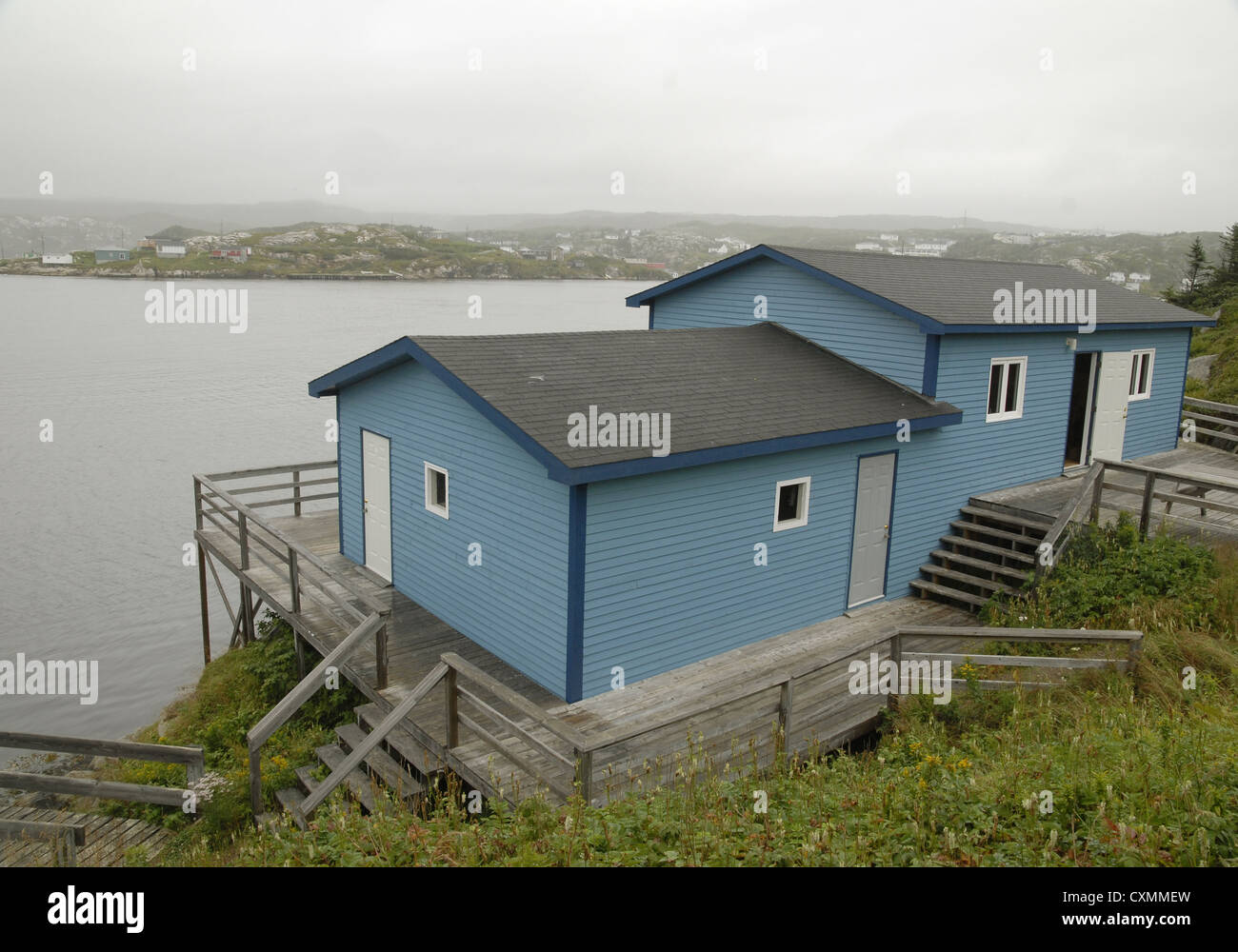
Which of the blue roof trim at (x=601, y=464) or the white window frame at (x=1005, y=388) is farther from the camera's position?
the white window frame at (x=1005, y=388)

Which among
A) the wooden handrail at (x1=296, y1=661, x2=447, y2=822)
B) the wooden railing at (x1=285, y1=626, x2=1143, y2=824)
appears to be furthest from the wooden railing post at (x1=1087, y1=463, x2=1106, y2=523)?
the wooden handrail at (x1=296, y1=661, x2=447, y2=822)

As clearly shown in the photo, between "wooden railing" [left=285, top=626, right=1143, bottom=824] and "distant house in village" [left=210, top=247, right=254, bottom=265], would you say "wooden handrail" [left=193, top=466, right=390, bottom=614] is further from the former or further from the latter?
"distant house in village" [left=210, top=247, right=254, bottom=265]

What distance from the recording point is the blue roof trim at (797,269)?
13.7 meters

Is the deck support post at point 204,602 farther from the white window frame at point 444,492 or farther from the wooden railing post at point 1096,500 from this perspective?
the wooden railing post at point 1096,500

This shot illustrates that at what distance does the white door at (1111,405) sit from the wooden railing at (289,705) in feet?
48.2

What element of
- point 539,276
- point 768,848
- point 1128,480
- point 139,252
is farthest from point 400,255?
point 768,848

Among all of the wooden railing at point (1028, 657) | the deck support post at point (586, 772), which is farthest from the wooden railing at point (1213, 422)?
the deck support post at point (586, 772)

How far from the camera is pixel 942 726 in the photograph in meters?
8.57

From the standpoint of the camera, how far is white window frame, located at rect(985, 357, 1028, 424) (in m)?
15.0

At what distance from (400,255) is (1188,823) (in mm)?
124441

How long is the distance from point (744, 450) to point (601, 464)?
7.42ft

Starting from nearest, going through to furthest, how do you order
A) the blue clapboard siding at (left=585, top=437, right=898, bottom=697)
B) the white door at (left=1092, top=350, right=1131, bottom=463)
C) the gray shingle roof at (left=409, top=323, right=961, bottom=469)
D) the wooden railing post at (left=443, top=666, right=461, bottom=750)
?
the wooden railing post at (left=443, top=666, right=461, bottom=750), the blue clapboard siding at (left=585, top=437, right=898, bottom=697), the gray shingle roof at (left=409, top=323, right=961, bottom=469), the white door at (left=1092, top=350, right=1131, bottom=463)

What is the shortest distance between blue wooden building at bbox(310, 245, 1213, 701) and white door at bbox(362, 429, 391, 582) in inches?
1.8
